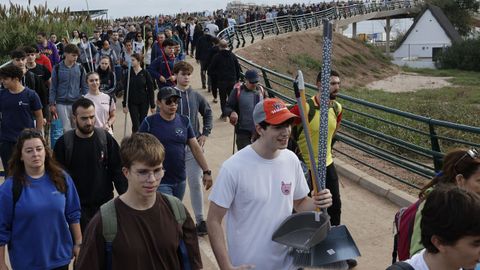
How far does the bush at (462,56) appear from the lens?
184 ft

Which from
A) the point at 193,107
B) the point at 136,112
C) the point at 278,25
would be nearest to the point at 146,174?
the point at 193,107

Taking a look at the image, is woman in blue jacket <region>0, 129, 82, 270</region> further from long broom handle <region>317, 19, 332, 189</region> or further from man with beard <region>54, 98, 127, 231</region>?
long broom handle <region>317, 19, 332, 189</region>

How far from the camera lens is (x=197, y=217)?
22.1ft

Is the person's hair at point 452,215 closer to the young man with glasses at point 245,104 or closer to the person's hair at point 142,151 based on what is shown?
the person's hair at point 142,151

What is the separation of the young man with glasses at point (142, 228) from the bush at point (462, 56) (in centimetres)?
5753

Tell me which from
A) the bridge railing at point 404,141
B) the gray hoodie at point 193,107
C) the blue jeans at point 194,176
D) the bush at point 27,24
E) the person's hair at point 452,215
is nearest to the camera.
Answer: the person's hair at point 452,215

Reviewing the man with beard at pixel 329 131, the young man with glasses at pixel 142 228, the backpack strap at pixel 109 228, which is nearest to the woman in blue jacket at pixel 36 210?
the young man with glasses at pixel 142 228

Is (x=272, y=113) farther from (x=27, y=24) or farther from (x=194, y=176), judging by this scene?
(x=27, y=24)

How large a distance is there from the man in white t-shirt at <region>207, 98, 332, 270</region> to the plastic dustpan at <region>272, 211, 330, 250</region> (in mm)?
50

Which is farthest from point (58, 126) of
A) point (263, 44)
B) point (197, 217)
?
point (263, 44)

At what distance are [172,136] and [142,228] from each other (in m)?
2.68

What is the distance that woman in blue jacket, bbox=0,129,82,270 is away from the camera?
3949 millimetres

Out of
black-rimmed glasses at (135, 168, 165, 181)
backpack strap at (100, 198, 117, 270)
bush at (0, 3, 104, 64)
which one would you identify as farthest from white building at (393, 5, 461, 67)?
backpack strap at (100, 198, 117, 270)

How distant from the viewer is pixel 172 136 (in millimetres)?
5703
